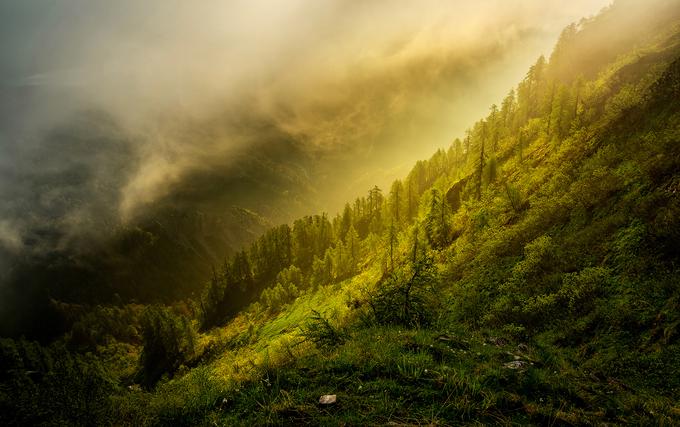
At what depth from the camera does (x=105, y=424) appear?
6328 millimetres

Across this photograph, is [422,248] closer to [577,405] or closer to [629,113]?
[629,113]

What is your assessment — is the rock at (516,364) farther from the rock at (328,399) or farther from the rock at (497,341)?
the rock at (328,399)

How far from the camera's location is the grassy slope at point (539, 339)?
6.38 metres

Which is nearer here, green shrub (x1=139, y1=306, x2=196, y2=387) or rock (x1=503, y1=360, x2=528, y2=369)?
rock (x1=503, y1=360, x2=528, y2=369)

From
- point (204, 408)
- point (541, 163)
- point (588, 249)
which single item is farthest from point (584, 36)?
point (204, 408)

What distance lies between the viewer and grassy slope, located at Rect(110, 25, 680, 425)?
6.38 meters

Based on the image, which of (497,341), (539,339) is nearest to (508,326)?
(539,339)

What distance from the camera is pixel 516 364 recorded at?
8.39 meters

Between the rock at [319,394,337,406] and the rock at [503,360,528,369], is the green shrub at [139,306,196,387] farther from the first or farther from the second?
the rock at [503,360,528,369]

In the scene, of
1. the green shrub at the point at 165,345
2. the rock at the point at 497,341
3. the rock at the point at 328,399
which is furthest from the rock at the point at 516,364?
the green shrub at the point at 165,345

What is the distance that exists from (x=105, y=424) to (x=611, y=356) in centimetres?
1524

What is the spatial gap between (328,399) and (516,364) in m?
4.97

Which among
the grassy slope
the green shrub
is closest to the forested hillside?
the grassy slope

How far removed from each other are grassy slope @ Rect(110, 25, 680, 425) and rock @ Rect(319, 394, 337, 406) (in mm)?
128
